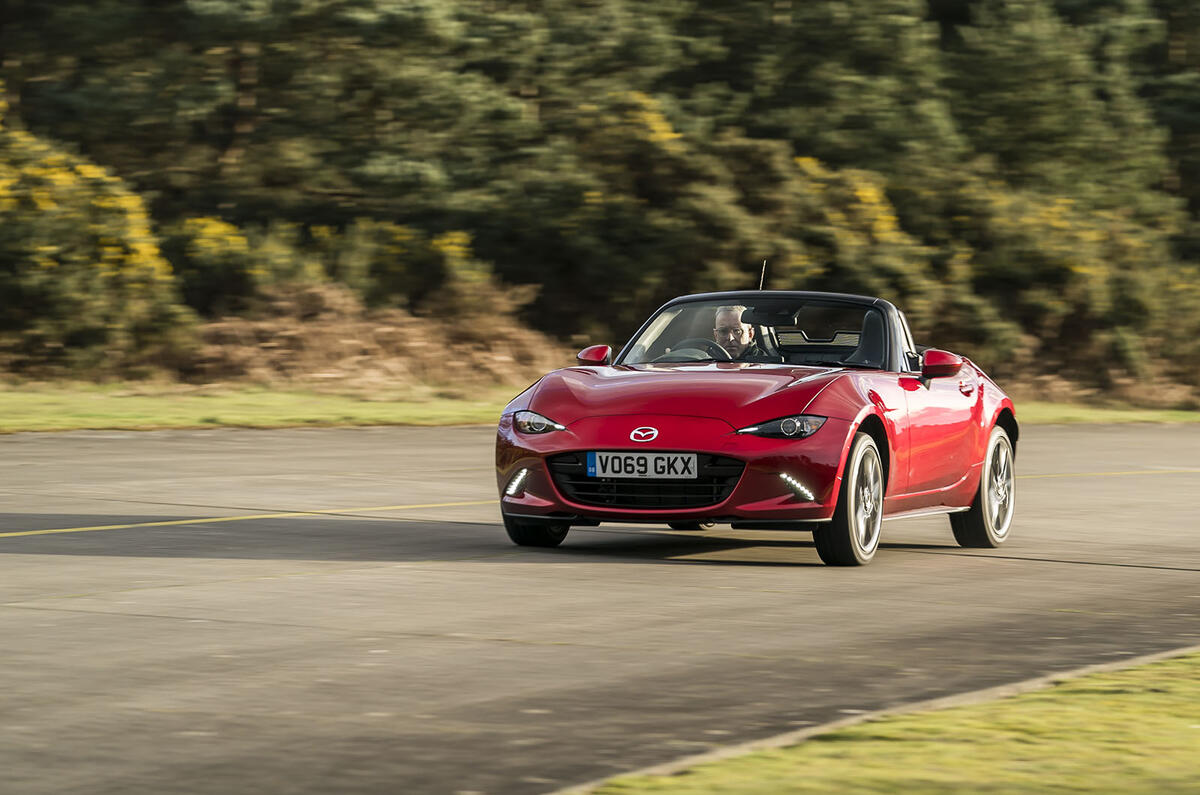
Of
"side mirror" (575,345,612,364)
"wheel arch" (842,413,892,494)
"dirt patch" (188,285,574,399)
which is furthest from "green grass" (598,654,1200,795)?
"dirt patch" (188,285,574,399)

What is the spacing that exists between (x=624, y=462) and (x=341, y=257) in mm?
25574

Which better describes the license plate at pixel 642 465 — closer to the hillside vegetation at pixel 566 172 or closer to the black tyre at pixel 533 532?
the black tyre at pixel 533 532

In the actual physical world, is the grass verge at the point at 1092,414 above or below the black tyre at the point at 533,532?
below

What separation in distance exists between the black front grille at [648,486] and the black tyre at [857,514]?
62 centimetres

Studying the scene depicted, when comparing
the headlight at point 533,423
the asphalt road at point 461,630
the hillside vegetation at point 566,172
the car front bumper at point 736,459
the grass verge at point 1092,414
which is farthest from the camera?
the hillside vegetation at point 566,172

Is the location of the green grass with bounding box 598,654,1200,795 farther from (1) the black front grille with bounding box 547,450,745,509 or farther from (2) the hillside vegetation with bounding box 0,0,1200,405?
(2) the hillside vegetation with bounding box 0,0,1200,405

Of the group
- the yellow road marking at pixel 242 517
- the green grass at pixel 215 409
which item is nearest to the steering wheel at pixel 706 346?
the yellow road marking at pixel 242 517

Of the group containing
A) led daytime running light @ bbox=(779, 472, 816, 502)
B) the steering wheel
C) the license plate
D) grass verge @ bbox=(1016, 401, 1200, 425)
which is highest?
the steering wheel

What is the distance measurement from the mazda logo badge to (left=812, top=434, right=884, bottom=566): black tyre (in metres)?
1.01

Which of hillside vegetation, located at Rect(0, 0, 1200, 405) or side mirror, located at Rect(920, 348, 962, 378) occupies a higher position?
side mirror, located at Rect(920, 348, 962, 378)

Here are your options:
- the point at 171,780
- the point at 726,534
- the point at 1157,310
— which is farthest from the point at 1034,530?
the point at 1157,310

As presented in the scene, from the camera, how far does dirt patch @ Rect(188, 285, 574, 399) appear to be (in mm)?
31984

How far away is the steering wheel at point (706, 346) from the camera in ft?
39.6

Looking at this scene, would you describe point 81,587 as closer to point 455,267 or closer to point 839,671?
point 839,671
